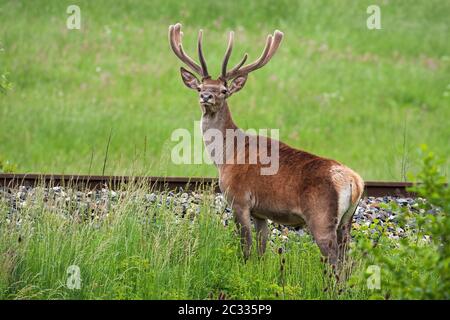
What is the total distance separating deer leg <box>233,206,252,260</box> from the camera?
758 cm

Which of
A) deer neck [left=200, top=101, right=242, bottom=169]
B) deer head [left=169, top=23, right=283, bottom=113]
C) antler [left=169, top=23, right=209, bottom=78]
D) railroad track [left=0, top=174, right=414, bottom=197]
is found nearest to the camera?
deer head [left=169, top=23, right=283, bottom=113]

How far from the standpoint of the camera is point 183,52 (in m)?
8.62

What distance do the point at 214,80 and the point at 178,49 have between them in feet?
2.47

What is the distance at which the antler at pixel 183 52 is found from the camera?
27.2 feet

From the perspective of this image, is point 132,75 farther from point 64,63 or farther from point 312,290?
point 312,290

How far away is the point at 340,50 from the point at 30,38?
296 inches

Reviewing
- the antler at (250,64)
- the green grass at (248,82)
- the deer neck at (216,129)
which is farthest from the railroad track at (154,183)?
the green grass at (248,82)

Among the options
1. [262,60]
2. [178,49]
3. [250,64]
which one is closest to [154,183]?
[178,49]

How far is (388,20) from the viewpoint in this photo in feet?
84.2

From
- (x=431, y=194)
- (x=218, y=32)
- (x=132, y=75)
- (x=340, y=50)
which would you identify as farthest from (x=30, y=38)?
(x=431, y=194)

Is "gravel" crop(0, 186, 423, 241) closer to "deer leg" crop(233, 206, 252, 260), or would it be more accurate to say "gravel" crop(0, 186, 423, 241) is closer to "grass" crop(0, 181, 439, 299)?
"grass" crop(0, 181, 439, 299)

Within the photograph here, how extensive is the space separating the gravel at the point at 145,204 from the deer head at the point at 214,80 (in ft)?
2.67

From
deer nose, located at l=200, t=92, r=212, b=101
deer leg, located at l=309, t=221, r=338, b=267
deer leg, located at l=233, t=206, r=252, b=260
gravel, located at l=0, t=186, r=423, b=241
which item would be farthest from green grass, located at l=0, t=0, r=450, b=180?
deer leg, located at l=309, t=221, r=338, b=267

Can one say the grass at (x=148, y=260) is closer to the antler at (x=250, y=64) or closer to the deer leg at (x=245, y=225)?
the deer leg at (x=245, y=225)
